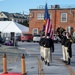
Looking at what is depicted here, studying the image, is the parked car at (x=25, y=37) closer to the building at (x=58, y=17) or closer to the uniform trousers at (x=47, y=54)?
the building at (x=58, y=17)

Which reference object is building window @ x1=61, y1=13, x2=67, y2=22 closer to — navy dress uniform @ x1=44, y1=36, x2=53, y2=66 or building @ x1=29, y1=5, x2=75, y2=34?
building @ x1=29, y1=5, x2=75, y2=34

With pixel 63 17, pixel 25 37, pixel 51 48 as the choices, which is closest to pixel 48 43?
pixel 51 48

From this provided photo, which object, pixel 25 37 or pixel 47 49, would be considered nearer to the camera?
pixel 47 49

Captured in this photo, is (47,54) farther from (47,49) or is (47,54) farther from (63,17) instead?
(63,17)

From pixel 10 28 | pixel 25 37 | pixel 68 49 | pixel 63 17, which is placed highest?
pixel 63 17

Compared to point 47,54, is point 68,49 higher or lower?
higher

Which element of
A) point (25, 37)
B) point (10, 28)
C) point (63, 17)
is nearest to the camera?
point (10, 28)

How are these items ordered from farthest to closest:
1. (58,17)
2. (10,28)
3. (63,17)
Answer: (58,17) → (63,17) → (10,28)

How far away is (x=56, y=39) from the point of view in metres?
62.9

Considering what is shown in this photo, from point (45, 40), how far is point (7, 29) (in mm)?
18661

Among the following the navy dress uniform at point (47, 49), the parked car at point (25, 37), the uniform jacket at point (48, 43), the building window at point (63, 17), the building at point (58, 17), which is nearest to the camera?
the navy dress uniform at point (47, 49)

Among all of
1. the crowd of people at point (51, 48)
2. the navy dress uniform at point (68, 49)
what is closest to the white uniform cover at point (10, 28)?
the crowd of people at point (51, 48)

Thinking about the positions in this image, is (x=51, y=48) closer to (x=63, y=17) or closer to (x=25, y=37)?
(x=25, y=37)

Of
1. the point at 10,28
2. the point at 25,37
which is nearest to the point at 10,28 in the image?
the point at 10,28
